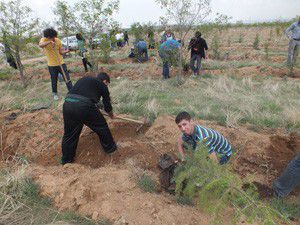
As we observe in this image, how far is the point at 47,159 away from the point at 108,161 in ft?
3.32

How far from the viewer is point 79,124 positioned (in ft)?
11.9

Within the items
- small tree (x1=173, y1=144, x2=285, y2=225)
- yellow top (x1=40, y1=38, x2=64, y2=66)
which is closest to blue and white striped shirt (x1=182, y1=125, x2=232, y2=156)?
small tree (x1=173, y1=144, x2=285, y2=225)

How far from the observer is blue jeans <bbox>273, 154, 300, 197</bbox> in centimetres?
295

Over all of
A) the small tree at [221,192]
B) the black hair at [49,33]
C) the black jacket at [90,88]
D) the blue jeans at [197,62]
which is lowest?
the blue jeans at [197,62]

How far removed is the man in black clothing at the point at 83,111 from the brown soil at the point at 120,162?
0.94ft

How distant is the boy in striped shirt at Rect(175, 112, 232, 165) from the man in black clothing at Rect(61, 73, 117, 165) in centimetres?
119

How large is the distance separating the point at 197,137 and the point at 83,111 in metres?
1.49

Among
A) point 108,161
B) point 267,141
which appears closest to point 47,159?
point 108,161

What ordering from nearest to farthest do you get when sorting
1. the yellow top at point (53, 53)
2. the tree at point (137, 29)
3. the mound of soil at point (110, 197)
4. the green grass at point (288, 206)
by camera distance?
1. the mound of soil at point (110, 197)
2. the green grass at point (288, 206)
3. the yellow top at point (53, 53)
4. the tree at point (137, 29)

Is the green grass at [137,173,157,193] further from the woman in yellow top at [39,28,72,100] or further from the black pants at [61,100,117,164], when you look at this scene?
the woman in yellow top at [39,28,72,100]

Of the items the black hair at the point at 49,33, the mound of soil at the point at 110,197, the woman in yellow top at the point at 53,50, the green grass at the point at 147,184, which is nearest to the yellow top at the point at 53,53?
the woman in yellow top at the point at 53,50

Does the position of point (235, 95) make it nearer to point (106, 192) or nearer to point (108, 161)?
point (108, 161)

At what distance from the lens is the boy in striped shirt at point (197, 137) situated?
2.93 meters

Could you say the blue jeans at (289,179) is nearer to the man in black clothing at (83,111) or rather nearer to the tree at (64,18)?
the man in black clothing at (83,111)
